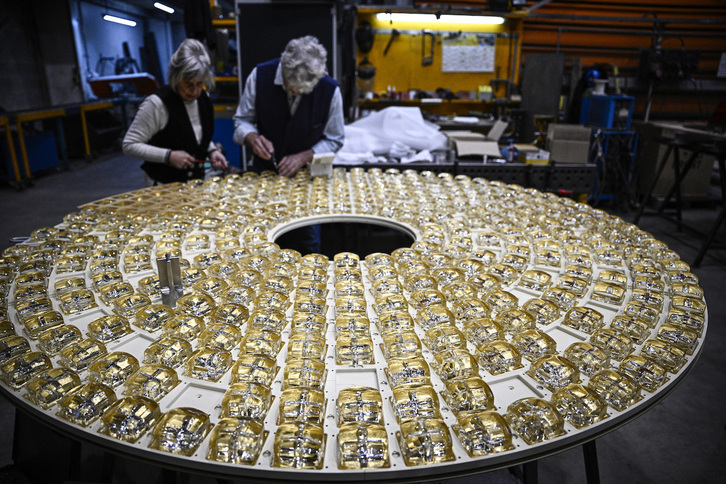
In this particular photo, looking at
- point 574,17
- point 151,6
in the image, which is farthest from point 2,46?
point 574,17

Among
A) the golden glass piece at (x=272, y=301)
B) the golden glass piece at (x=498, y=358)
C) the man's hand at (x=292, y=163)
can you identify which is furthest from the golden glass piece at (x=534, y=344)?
the man's hand at (x=292, y=163)

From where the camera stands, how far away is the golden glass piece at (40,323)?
1012 mm

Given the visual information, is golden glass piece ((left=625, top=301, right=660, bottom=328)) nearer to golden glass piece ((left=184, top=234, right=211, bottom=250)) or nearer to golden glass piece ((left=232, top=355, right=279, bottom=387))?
golden glass piece ((left=232, top=355, right=279, bottom=387))

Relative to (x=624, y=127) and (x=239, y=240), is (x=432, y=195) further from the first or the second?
(x=624, y=127)

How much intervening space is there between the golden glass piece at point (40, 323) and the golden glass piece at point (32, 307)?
0.03 metres

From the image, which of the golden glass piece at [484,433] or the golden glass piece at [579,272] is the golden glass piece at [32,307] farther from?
the golden glass piece at [579,272]

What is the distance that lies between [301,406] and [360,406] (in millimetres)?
105

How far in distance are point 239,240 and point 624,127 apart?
16.3 ft

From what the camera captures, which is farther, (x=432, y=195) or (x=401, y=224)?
(x=432, y=195)

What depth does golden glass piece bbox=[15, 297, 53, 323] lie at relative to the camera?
1.08 m

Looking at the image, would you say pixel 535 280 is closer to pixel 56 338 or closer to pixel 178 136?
pixel 56 338

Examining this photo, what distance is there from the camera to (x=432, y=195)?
82.0 inches

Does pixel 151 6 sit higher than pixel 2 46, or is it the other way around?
pixel 151 6

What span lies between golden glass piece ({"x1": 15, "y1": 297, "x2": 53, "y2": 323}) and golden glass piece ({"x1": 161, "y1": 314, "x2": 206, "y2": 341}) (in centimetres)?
32
